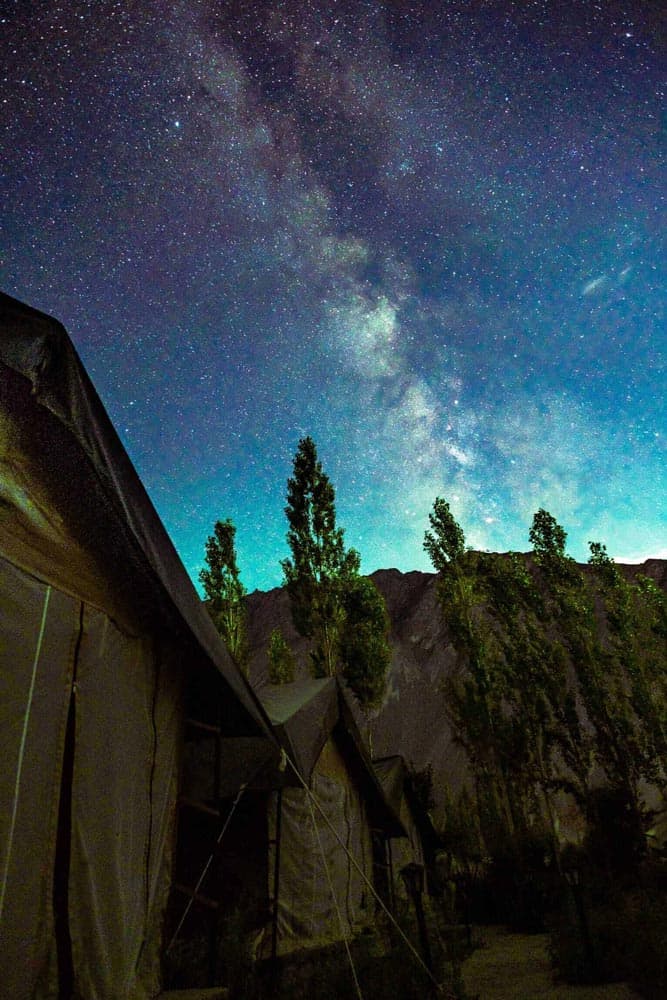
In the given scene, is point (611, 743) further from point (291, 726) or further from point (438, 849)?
point (291, 726)

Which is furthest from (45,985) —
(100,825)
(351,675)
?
(351,675)

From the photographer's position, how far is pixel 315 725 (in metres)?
5.96

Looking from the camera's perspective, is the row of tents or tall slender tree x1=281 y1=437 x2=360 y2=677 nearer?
the row of tents

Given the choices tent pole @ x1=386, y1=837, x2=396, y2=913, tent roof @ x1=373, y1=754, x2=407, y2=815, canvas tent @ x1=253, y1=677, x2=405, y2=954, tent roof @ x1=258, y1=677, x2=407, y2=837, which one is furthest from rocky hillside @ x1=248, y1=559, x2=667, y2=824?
canvas tent @ x1=253, y1=677, x2=405, y2=954

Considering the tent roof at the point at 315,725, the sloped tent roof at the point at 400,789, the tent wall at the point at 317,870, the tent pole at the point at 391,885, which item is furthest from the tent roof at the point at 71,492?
the sloped tent roof at the point at 400,789

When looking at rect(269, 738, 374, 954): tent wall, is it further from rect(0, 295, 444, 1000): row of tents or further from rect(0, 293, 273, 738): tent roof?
rect(0, 293, 273, 738): tent roof

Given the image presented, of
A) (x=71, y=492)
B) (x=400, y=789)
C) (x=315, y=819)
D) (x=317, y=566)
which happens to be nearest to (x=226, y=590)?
(x=317, y=566)

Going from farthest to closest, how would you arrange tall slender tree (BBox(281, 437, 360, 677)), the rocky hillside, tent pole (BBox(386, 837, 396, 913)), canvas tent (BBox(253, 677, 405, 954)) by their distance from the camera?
the rocky hillside → tall slender tree (BBox(281, 437, 360, 677)) → tent pole (BBox(386, 837, 396, 913)) → canvas tent (BBox(253, 677, 405, 954))

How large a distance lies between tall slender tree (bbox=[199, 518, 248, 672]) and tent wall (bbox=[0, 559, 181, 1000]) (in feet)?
66.1

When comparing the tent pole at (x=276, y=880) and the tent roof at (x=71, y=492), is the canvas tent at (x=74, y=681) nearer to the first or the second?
the tent roof at (x=71, y=492)

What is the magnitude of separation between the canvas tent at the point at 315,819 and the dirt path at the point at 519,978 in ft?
5.38

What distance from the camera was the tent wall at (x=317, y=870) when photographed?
6016 mm

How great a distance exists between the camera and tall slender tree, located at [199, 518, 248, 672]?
22984 millimetres

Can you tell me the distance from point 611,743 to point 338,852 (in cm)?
1851
